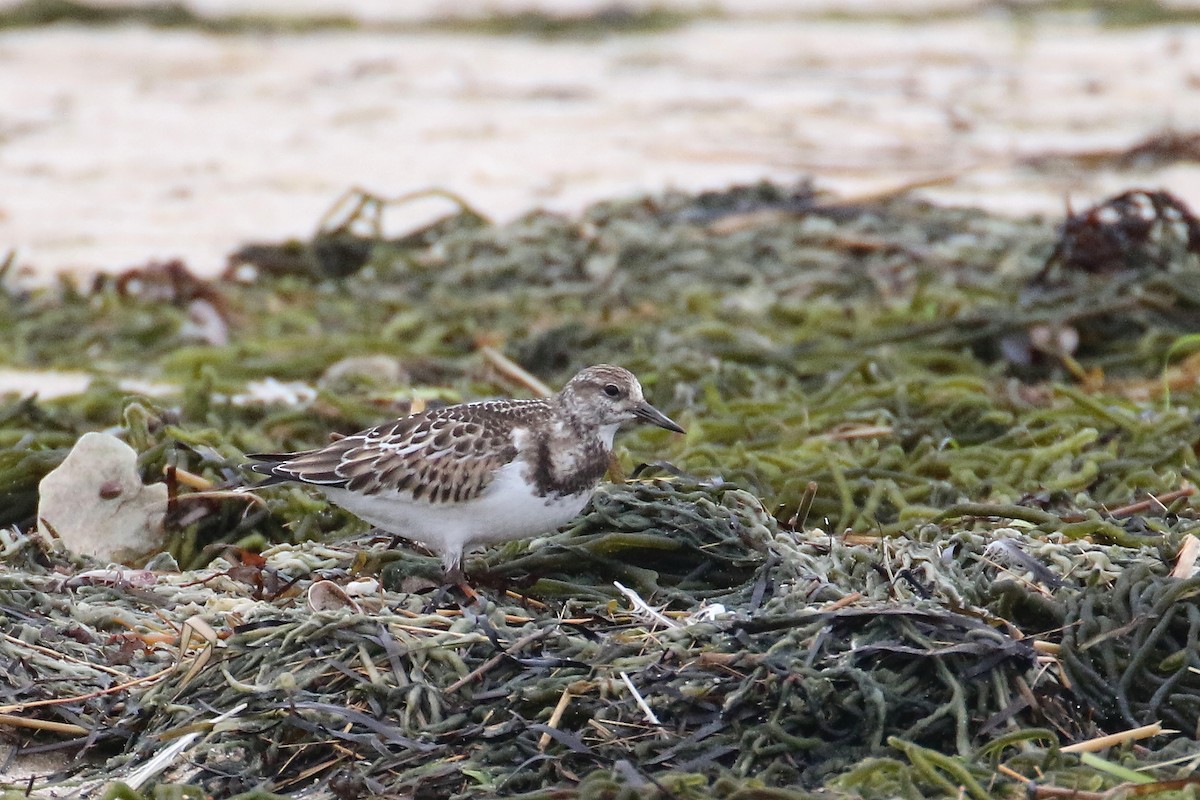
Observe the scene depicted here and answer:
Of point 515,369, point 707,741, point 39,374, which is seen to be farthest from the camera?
point 39,374

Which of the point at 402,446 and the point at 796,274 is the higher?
the point at 402,446

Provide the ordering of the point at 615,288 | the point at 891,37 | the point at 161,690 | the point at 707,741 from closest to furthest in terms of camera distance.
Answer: the point at 707,741
the point at 161,690
the point at 615,288
the point at 891,37

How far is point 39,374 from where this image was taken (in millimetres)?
5723

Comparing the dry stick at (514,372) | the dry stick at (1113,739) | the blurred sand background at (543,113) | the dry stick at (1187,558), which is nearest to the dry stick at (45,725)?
the dry stick at (1113,739)

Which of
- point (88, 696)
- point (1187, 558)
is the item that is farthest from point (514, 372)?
point (1187, 558)

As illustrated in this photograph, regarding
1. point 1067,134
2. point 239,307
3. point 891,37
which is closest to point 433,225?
point 239,307

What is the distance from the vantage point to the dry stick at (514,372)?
16.9 feet

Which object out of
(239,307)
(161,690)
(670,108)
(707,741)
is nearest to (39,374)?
(239,307)

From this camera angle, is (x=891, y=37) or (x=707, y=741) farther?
(x=891, y=37)

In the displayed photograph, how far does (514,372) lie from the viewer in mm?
5289

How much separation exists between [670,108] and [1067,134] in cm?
236

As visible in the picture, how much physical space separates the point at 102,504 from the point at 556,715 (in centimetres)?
151

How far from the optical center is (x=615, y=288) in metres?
6.54

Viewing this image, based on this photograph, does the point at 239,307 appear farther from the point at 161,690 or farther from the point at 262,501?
the point at 161,690
